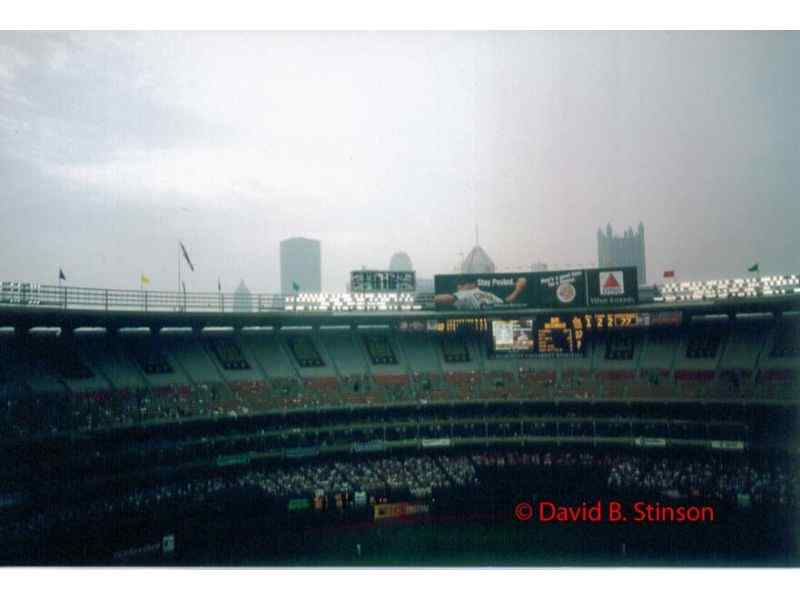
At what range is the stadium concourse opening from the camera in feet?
95.7

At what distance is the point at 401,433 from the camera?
Answer: 45625 millimetres

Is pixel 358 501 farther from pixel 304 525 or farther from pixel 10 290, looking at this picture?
pixel 10 290

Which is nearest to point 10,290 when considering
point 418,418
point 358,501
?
point 358,501

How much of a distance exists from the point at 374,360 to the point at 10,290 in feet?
90.9

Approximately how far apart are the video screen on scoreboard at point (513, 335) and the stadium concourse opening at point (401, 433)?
0.58ft

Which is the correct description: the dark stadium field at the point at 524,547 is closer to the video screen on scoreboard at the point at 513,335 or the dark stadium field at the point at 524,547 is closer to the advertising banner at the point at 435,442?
the advertising banner at the point at 435,442

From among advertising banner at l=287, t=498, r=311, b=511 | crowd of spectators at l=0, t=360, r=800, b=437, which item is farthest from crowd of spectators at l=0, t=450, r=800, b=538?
crowd of spectators at l=0, t=360, r=800, b=437

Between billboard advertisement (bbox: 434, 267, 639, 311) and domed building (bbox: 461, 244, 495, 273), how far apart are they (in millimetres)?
34868

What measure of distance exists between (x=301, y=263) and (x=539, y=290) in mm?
141178

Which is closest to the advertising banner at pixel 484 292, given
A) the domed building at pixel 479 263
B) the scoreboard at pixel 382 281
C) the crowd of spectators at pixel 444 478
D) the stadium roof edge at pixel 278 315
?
the stadium roof edge at pixel 278 315

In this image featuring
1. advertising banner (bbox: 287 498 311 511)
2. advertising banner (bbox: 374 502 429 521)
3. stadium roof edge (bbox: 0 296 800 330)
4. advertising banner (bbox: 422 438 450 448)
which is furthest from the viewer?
advertising banner (bbox: 422 438 450 448)

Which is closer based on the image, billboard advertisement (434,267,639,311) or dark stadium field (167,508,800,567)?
dark stadium field (167,508,800,567)

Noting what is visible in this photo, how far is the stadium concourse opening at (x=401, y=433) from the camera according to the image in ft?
95.7

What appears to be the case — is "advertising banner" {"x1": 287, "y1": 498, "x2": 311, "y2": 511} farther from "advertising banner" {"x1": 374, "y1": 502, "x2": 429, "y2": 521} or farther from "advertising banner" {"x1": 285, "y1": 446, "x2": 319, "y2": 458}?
"advertising banner" {"x1": 285, "y1": 446, "x2": 319, "y2": 458}
